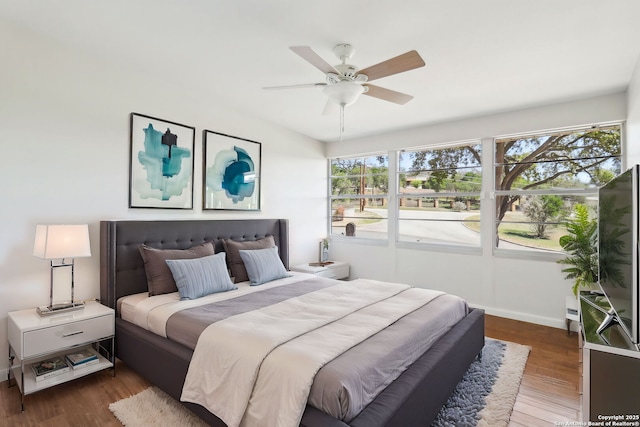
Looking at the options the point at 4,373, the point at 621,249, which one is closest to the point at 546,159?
the point at 621,249

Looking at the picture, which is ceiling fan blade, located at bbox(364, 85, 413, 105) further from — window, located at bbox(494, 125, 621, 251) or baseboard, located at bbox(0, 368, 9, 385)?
baseboard, located at bbox(0, 368, 9, 385)

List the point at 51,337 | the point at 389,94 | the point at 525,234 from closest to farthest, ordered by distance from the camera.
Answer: the point at 51,337
the point at 389,94
the point at 525,234

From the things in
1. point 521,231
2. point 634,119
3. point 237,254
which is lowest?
point 237,254

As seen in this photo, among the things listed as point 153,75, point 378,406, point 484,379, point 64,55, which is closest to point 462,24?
point 378,406

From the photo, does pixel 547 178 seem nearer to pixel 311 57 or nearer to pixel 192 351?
pixel 311 57

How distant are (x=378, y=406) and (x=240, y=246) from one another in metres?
2.53

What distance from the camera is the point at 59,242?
2418 mm

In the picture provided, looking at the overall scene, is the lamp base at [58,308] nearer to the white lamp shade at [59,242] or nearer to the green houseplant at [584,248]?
the white lamp shade at [59,242]

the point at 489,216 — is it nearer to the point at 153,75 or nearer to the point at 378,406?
the point at 378,406

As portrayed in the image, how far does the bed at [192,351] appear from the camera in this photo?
1585 mm

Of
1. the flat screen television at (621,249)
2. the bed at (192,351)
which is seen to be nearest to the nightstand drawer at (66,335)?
the bed at (192,351)

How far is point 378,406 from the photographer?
1541 millimetres

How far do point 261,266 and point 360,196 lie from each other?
255 cm

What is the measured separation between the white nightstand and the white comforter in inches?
82.2
